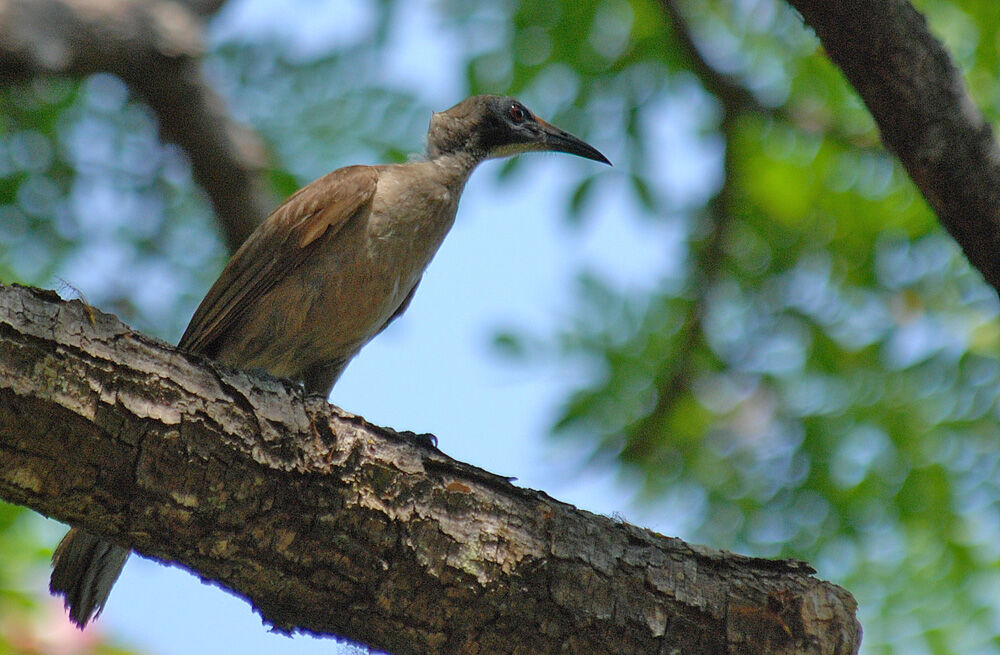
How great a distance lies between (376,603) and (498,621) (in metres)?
0.41

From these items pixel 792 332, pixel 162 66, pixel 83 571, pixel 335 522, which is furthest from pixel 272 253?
pixel 792 332

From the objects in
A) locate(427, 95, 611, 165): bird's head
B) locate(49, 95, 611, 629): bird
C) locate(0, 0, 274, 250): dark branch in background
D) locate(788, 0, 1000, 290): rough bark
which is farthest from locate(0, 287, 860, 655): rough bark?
locate(0, 0, 274, 250): dark branch in background

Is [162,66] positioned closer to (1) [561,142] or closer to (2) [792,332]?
(1) [561,142]

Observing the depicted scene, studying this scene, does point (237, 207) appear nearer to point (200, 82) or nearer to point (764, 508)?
point (200, 82)

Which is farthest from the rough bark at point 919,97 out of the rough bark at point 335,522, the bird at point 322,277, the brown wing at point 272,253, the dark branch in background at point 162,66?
the dark branch in background at point 162,66

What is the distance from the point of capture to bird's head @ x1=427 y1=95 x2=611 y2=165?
581cm

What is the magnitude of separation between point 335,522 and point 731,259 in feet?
15.1

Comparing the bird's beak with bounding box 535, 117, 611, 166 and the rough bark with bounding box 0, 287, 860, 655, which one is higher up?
the bird's beak with bounding box 535, 117, 611, 166

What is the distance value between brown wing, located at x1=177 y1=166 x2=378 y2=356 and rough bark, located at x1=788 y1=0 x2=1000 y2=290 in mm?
2235

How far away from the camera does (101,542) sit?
142 inches

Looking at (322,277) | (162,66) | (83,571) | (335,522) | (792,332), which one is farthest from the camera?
(792,332)

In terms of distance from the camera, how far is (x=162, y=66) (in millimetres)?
5840

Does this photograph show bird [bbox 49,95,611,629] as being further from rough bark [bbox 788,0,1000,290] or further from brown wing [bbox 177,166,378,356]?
rough bark [bbox 788,0,1000,290]

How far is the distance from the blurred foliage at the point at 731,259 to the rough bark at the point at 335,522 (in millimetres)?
3162
